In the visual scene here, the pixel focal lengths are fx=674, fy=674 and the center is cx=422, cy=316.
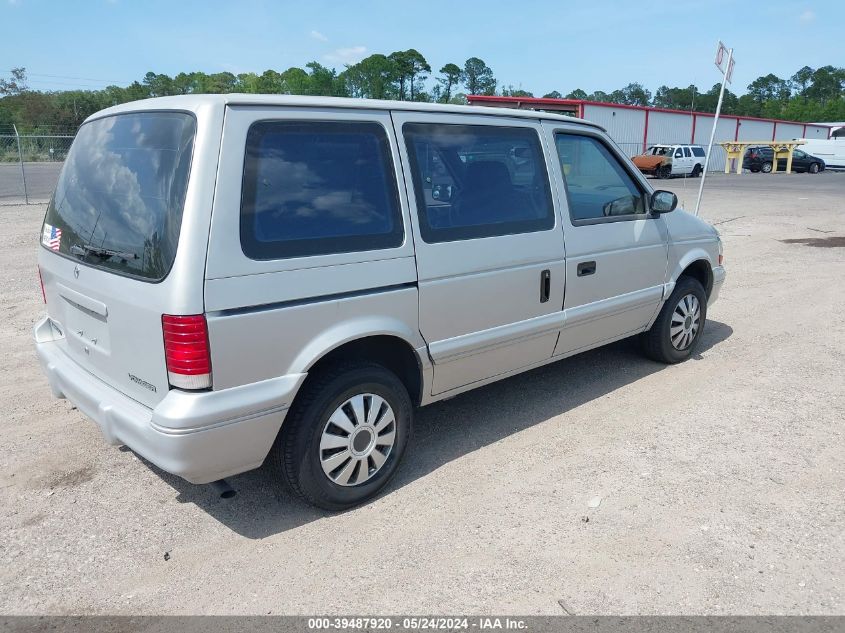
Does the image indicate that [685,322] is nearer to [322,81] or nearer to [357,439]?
[357,439]

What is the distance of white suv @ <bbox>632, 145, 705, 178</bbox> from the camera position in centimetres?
3431

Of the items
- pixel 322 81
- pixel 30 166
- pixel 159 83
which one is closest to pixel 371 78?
pixel 322 81

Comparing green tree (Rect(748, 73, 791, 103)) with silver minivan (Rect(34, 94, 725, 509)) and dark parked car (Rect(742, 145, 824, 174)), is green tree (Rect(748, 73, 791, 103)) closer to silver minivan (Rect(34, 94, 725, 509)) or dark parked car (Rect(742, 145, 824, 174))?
dark parked car (Rect(742, 145, 824, 174))

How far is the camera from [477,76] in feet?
314

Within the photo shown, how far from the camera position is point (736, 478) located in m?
3.79

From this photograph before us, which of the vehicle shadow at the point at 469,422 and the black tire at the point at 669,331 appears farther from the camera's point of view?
the black tire at the point at 669,331

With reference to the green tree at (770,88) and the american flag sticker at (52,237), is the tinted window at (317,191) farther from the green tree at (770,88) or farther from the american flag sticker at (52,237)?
the green tree at (770,88)

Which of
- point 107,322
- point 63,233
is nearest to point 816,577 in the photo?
point 107,322

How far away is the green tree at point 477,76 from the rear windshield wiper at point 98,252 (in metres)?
94.9

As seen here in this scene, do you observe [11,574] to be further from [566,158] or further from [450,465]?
[566,158]

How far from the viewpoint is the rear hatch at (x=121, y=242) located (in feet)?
9.50

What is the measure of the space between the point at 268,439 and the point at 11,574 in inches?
49.2

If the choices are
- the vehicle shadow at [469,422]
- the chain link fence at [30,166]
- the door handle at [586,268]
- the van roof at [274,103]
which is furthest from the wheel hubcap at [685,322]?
the chain link fence at [30,166]

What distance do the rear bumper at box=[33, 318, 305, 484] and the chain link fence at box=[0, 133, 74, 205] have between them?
16.1 meters
